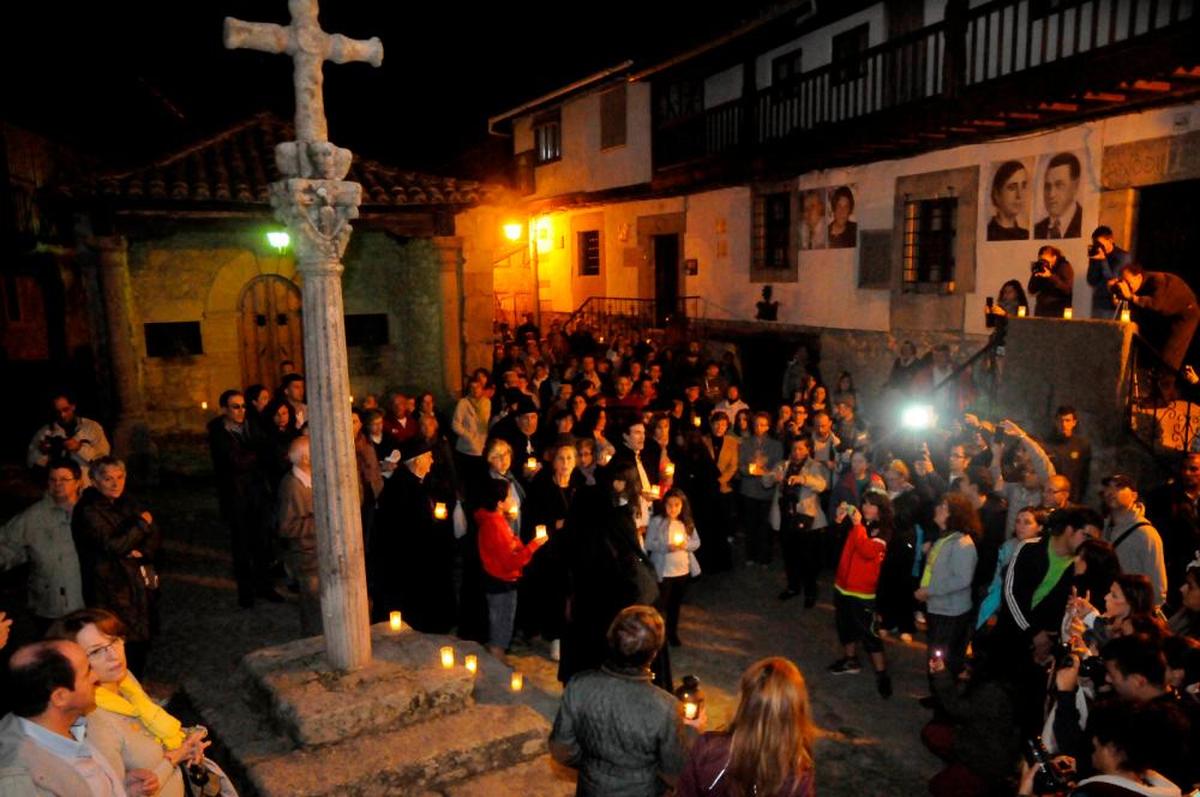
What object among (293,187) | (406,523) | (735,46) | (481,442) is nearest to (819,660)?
(406,523)

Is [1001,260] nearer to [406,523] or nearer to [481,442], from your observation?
[481,442]

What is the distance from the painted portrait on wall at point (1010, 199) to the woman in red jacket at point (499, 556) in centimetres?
942

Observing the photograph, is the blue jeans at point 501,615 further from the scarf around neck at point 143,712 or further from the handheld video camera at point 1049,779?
the handheld video camera at point 1049,779

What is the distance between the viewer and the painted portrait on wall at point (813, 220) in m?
16.7

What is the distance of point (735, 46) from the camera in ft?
58.3

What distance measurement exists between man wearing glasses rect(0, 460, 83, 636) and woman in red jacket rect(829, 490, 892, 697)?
5686mm

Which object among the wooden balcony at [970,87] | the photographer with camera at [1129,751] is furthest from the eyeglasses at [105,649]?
the wooden balcony at [970,87]

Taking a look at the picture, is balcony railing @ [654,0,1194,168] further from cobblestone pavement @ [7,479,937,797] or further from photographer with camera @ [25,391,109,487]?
photographer with camera @ [25,391,109,487]

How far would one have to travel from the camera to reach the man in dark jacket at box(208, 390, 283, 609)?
816 cm

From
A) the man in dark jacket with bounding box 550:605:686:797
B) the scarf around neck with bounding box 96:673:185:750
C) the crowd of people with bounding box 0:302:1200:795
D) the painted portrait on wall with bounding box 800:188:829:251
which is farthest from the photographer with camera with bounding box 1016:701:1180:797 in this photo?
the painted portrait on wall with bounding box 800:188:829:251

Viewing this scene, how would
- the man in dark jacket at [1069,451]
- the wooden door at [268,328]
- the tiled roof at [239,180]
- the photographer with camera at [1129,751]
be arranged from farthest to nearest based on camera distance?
the wooden door at [268,328] < the tiled roof at [239,180] < the man in dark jacket at [1069,451] < the photographer with camera at [1129,751]

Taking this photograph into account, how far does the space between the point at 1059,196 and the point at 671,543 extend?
8440 mm

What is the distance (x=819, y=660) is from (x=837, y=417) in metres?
3.96

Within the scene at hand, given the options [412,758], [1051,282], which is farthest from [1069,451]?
[412,758]
